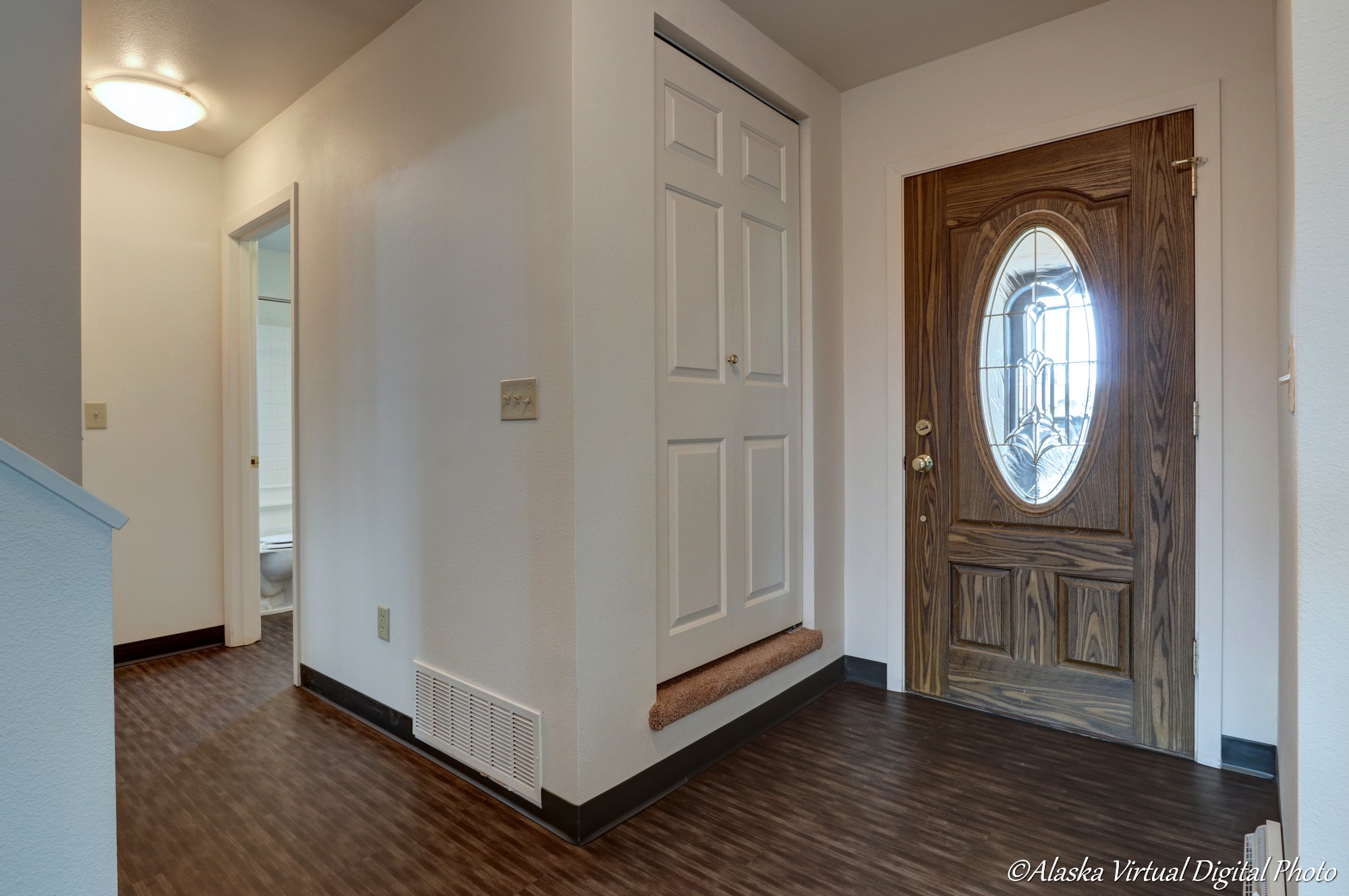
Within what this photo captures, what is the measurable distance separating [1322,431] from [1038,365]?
1.54 metres

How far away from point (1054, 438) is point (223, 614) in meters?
3.87

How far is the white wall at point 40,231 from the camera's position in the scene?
1399mm

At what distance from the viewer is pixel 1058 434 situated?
7.98 ft

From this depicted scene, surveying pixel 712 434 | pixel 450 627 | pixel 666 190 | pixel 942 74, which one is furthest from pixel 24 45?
pixel 942 74

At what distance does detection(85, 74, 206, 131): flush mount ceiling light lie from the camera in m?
2.60

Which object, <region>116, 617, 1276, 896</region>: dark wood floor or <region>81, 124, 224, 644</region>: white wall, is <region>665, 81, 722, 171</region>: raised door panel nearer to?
<region>116, 617, 1276, 896</region>: dark wood floor

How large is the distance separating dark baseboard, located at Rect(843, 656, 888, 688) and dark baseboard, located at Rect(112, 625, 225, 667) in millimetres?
3059

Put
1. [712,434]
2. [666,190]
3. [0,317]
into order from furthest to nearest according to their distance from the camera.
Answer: [712,434] → [666,190] → [0,317]

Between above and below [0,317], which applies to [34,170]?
above

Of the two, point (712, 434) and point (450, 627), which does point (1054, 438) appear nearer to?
point (712, 434)

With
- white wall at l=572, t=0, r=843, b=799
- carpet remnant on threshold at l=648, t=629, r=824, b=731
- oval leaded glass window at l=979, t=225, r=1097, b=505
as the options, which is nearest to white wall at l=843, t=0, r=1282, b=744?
oval leaded glass window at l=979, t=225, r=1097, b=505

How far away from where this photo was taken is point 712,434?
2281mm

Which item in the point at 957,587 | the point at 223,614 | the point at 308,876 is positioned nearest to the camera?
the point at 308,876

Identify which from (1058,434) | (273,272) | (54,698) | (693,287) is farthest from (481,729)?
(273,272)
